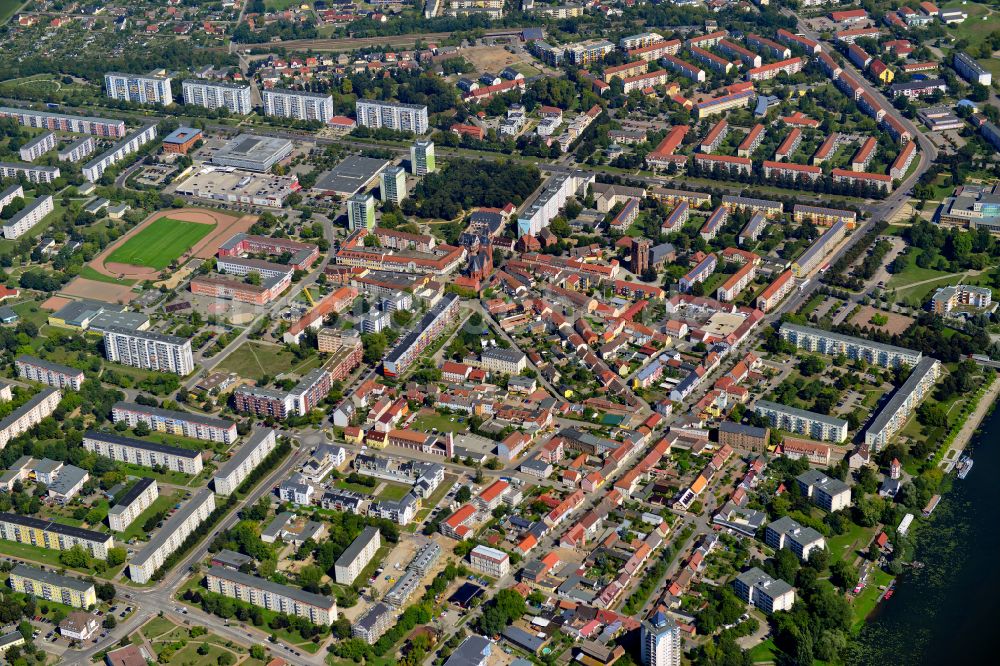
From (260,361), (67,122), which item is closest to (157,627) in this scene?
(260,361)

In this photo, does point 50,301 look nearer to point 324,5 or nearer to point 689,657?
point 689,657

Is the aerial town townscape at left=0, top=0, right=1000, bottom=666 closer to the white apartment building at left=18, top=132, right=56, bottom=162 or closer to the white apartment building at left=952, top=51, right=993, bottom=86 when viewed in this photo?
the white apartment building at left=18, top=132, right=56, bottom=162

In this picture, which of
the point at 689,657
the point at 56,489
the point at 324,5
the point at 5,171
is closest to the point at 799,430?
the point at 689,657

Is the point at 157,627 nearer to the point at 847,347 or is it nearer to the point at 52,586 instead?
the point at 52,586

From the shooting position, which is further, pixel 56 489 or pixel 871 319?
pixel 871 319

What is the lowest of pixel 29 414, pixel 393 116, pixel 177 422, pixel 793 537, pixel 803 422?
pixel 29 414

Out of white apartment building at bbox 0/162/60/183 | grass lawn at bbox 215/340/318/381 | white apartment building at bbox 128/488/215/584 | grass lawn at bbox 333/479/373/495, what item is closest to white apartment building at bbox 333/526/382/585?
grass lawn at bbox 333/479/373/495
